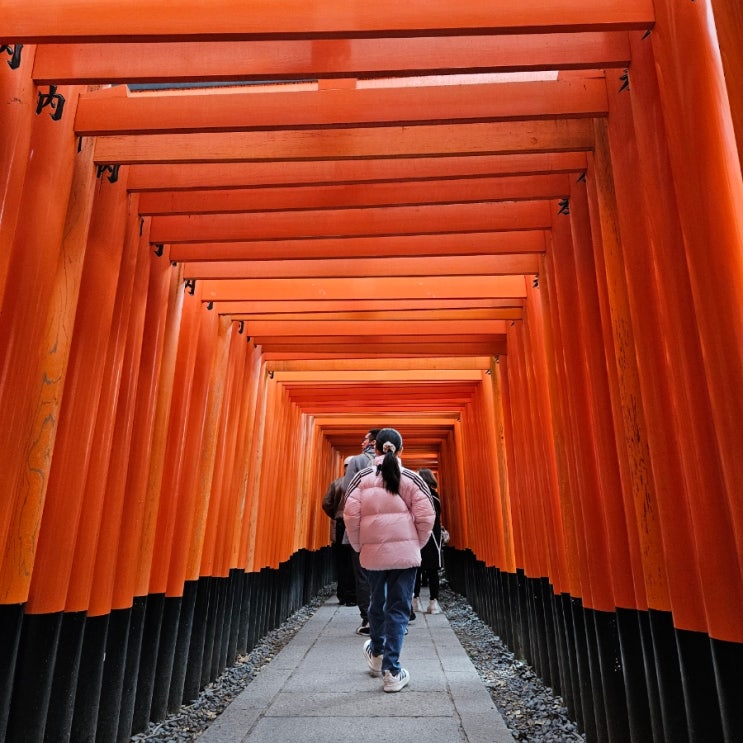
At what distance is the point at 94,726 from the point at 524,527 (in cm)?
393

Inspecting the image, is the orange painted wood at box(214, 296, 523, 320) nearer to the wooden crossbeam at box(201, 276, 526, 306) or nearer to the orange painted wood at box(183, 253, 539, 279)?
the wooden crossbeam at box(201, 276, 526, 306)

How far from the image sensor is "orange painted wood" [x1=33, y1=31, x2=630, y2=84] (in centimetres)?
289

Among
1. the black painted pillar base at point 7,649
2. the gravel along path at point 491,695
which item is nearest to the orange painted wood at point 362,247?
the black painted pillar base at point 7,649

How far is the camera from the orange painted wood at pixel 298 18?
8.43 ft

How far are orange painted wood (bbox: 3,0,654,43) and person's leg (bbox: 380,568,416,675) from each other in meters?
3.61

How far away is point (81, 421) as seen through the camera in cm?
344

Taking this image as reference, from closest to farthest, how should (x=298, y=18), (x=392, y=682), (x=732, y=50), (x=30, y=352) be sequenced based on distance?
(x=732, y=50) < (x=298, y=18) < (x=30, y=352) < (x=392, y=682)

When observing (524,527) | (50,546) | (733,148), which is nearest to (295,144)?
(733,148)

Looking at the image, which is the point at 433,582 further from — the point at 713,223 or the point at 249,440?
the point at 713,223

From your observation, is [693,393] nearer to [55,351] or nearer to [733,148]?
[733,148]

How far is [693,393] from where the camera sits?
239 centimetres

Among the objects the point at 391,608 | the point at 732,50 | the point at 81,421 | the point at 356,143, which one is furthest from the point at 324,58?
the point at 391,608

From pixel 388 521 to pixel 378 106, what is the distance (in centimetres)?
299

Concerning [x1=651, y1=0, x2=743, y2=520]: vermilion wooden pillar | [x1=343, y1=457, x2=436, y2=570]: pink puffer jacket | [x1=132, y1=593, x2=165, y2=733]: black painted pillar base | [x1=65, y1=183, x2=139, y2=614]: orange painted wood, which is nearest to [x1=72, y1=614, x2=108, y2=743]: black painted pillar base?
[x1=65, y1=183, x2=139, y2=614]: orange painted wood
